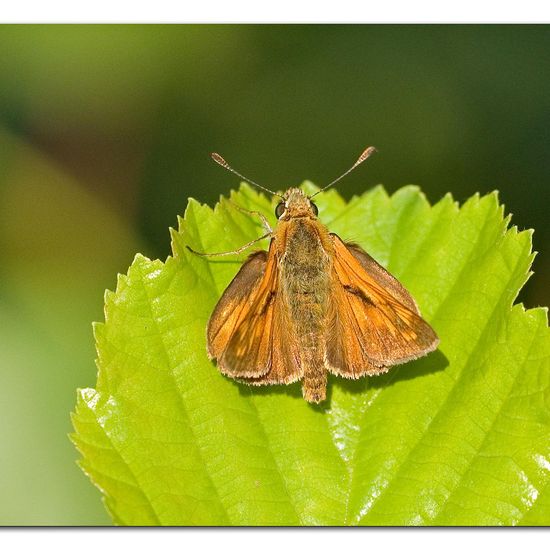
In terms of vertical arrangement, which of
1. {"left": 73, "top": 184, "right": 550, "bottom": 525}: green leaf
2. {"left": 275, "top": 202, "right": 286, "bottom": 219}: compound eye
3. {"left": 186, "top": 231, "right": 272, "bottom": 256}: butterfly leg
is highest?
{"left": 275, "top": 202, "right": 286, "bottom": 219}: compound eye

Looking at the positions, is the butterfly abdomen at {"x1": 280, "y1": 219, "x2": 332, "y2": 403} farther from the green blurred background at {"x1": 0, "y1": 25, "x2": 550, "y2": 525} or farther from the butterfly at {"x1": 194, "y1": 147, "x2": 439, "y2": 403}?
the green blurred background at {"x1": 0, "y1": 25, "x2": 550, "y2": 525}

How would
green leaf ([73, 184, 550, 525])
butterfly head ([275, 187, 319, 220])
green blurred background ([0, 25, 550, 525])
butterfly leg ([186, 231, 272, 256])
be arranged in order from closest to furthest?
green leaf ([73, 184, 550, 525]) → butterfly leg ([186, 231, 272, 256]) → butterfly head ([275, 187, 319, 220]) → green blurred background ([0, 25, 550, 525])

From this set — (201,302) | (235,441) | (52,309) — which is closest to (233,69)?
(52,309)

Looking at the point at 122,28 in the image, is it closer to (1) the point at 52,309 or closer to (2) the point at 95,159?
(2) the point at 95,159

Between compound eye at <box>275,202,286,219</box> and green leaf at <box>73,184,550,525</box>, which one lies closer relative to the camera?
green leaf at <box>73,184,550,525</box>

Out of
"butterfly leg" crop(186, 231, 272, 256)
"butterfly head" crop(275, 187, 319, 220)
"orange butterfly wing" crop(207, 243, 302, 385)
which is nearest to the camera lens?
"orange butterfly wing" crop(207, 243, 302, 385)

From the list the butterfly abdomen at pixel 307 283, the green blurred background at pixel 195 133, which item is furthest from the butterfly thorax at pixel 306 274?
the green blurred background at pixel 195 133

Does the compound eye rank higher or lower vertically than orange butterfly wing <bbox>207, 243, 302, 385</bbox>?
higher

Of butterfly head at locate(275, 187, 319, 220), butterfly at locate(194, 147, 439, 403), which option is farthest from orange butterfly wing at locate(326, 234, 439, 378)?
butterfly head at locate(275, 187, 319, 220)
